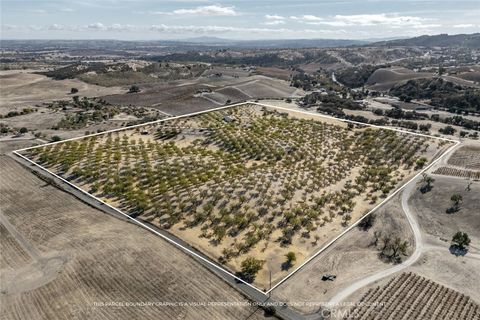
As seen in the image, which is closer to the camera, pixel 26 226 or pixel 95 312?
pixel 95 312

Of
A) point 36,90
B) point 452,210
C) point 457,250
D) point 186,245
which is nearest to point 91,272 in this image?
point 186,245

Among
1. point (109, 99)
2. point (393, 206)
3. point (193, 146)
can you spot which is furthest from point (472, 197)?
→ point (109, 99)

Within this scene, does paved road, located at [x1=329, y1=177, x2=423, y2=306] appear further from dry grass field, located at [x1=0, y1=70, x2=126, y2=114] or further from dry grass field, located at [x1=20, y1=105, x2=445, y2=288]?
dry grass field, located at [x1=0, y1=70, x2=126, y2=114]

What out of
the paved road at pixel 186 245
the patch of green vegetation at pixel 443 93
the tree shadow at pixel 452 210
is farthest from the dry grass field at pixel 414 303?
the patch of green vegetation at pixel 443 93

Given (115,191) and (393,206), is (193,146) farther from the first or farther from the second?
(393,206)

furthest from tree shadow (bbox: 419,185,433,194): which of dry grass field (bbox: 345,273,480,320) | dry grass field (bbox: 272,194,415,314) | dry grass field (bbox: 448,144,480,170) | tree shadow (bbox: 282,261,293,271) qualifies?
tree shadow (bbox: 282,261,293,271)

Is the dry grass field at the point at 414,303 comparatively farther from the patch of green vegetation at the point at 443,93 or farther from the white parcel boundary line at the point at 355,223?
the patch of green vegetation at the point at 443,93
